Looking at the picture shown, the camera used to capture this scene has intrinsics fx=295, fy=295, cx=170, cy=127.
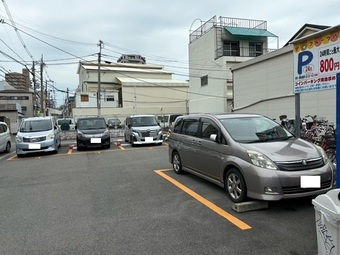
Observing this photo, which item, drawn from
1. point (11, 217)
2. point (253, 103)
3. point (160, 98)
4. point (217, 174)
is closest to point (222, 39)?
point (253, 103)

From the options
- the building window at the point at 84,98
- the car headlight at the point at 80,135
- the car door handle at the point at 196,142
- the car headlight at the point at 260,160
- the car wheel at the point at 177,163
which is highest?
the building window at the point at 84,98

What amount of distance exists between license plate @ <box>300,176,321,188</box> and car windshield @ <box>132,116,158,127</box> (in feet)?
37.4

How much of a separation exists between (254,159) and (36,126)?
10.8 m

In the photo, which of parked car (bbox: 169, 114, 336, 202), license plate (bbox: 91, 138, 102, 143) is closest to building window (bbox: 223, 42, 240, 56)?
license plate (bbox: 91, 138, 102, 143)


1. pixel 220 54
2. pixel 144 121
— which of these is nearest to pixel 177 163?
pixel 144 121

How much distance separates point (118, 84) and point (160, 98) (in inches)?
266

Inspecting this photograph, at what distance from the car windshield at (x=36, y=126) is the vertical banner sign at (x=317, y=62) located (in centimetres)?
1025

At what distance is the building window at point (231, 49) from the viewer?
27609 mm

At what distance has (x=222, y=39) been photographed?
1067 inches

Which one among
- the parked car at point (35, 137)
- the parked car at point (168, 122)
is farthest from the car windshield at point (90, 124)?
the parked car at point (168, 122)

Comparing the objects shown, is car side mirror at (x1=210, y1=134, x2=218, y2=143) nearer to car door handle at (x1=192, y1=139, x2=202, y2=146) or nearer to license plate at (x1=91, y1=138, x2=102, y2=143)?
car door handle at (x1=192, y1=139, x2=202, y2=146)

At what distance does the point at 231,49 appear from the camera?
27906mm

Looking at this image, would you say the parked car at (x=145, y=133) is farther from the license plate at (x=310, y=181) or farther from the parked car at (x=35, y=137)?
the license plate at (x=310, y=181)

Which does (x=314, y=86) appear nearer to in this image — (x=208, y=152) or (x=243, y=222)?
(x=208, y=152)
